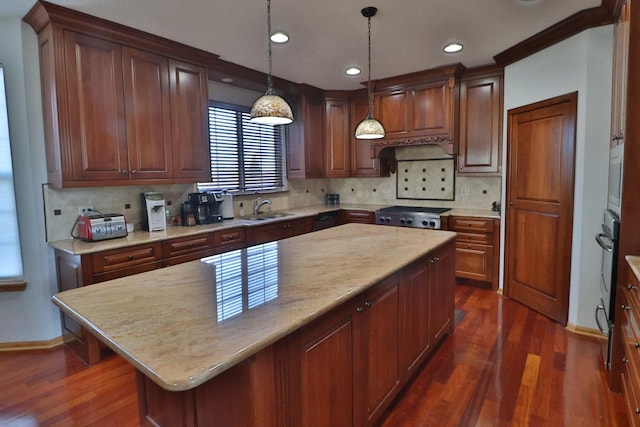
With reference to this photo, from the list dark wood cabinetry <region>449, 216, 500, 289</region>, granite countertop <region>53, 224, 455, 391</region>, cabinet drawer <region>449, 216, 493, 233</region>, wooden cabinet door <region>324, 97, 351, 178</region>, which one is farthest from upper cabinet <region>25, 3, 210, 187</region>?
dark wood cabinetry <region>449, 216, 500, 289</region>

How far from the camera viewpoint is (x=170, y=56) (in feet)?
10.6

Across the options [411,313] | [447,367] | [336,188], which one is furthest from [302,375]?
[336,188]

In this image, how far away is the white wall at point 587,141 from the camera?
2766 mm

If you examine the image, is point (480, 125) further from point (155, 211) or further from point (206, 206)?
point (155, 211)

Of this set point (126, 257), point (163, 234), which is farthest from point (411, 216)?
point (126, 257)

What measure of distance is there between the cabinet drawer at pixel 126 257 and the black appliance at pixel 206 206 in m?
0.74

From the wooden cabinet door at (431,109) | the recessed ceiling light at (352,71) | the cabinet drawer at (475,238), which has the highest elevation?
the recessed ceiling light at (352,71)

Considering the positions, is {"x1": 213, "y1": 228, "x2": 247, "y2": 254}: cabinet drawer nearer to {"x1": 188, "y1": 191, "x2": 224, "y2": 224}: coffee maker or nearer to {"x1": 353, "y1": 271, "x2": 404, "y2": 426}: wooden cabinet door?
{"x1": 188, "y1": 191, "x2": 224, "y2": 224}: coffee maker

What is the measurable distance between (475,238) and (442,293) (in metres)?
1.67

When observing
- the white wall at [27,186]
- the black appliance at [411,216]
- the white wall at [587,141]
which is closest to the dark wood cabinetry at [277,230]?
the black appliance at [411,216]

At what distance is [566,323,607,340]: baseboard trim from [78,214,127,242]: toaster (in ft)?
12.3

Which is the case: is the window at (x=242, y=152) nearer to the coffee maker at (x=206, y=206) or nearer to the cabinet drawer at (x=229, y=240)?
the coffee maker at (x=206, y=206)

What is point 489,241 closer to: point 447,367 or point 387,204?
point 387,204

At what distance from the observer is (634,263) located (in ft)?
6.09
